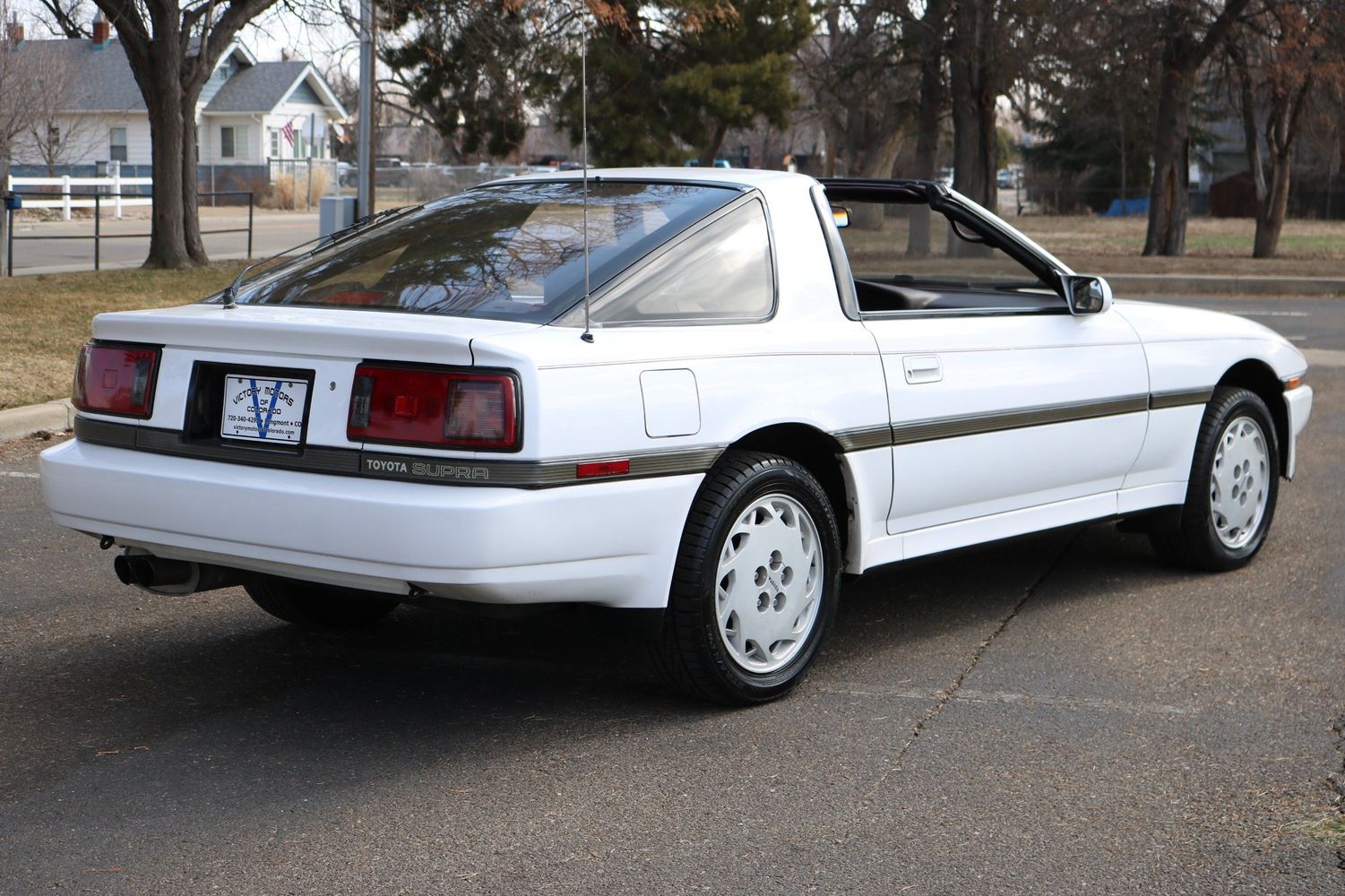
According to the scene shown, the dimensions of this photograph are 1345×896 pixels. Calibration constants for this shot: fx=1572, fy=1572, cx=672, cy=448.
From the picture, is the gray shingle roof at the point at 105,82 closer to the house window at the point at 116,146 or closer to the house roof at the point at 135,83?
the house roof at the point at 135,83

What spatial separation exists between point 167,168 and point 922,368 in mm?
16804

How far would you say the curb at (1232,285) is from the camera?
69.3 feet

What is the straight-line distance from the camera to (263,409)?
159 inches

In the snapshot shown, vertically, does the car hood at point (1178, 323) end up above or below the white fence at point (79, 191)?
below

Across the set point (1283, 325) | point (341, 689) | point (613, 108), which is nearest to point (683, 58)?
point (613, 108)

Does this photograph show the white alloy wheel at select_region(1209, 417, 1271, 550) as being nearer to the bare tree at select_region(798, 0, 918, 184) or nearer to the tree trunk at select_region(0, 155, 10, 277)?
the tree trunk at select_region(0, 155, 10, 277)

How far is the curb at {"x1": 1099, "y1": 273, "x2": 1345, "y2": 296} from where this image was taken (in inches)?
832

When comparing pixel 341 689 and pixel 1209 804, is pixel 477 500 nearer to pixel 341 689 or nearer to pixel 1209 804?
pixel 341 689

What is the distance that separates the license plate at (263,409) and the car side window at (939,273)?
6.97 feet

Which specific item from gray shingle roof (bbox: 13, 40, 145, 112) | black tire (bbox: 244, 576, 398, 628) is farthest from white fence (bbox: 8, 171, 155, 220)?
black tire (bbox: 244, 576, 398, 628)

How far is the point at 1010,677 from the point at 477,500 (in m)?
1.88

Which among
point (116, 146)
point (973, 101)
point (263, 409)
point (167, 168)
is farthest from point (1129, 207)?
point (263, 409)

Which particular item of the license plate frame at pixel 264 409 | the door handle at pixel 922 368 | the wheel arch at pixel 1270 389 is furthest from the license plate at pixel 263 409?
the wheel arch at pixel 1270 389

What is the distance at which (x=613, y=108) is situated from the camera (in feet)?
96.7
